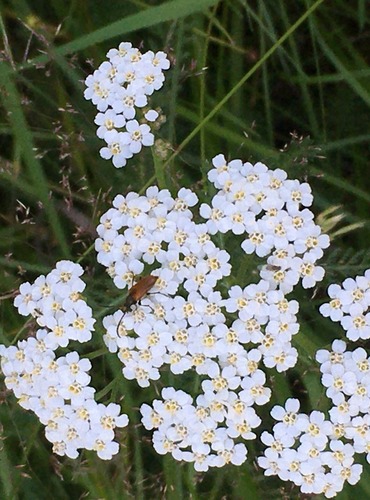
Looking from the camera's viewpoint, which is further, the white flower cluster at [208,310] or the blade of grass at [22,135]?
the blade of grass at [22,135]

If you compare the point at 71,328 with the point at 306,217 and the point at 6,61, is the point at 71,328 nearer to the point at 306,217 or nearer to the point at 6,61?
the point at 306,217

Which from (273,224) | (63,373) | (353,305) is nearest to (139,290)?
(63,373)

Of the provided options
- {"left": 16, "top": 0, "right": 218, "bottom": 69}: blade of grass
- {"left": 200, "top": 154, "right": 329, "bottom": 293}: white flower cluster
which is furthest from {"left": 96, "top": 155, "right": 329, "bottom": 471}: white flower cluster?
{"left": 16, "top": 0, "right": 218, "bottom": 69}: blade of grass

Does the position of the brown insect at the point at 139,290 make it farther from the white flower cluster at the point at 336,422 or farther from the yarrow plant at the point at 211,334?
the white flower cluster at the point at 336,422

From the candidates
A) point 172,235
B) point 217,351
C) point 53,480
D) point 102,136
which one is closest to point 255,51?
point 102,136

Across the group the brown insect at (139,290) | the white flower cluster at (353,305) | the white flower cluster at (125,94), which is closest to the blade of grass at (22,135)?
the white flower cluster at (125,94)

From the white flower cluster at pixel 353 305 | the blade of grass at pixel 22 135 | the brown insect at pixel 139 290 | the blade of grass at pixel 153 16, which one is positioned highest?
the blade of grass at pixel 153 16
